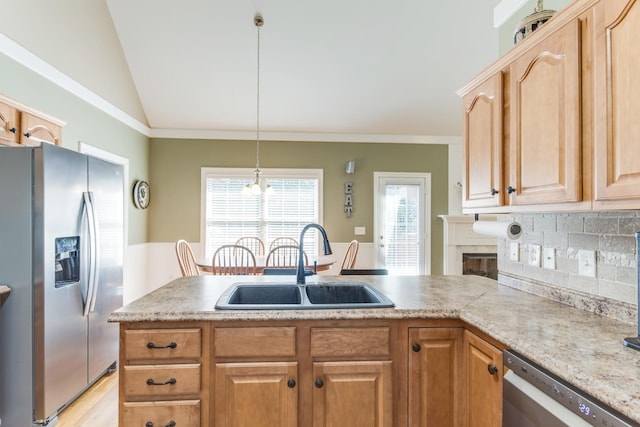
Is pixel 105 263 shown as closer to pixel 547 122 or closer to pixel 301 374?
pixel 301 374

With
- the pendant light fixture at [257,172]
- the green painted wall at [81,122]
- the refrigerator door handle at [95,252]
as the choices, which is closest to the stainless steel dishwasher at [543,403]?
the refrigerator door handle at [95,252]

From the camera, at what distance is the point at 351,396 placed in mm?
1555

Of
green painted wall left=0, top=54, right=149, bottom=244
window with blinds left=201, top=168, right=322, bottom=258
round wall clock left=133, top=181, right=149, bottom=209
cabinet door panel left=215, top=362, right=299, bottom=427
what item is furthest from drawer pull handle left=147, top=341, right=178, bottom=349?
window with blinds left=201, top=168, right=322, bottom=258

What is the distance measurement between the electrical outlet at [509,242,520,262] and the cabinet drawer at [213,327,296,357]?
1.43 meters

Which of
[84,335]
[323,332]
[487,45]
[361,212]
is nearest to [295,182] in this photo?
[361,212]

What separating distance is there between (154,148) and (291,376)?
4.84 m

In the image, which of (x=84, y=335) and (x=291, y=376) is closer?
(x=291, y=376)

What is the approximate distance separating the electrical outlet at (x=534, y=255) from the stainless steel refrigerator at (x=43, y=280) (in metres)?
2.92

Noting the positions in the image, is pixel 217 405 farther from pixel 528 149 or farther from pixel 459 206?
pixel 459 206

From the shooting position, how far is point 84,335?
2.51 meters

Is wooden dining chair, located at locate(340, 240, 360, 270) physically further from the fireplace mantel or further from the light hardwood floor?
the light hardwood floor

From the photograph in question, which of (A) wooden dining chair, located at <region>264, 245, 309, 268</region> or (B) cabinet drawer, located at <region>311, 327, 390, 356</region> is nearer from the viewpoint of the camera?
(B) cabinet drawer, located at <region>311, 327, 390, 356</region>

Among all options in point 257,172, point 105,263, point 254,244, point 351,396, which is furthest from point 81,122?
point 351,396

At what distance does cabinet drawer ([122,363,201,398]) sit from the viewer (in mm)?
1483
